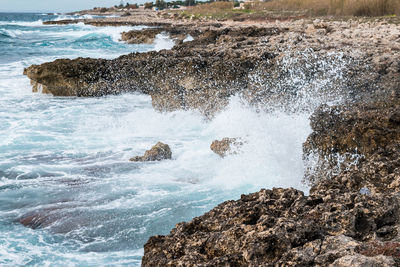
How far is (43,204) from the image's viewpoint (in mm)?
4941

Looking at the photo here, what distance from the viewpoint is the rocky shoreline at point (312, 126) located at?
95.4 inches

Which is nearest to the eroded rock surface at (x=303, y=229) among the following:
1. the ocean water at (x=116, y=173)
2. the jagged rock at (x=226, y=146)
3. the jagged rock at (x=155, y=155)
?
the ocean water at (x=116, y=173)

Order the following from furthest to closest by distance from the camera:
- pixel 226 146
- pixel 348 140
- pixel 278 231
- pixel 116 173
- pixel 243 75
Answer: pixel 243 75 < pixel 226 146 < pixel 116 173 < pixel 348 140 < pixel 278 231

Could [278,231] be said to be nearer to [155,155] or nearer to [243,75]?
[155,155]

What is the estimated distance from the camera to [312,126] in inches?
202

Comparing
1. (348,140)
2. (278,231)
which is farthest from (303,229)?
(348,140)

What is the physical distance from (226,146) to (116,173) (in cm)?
169

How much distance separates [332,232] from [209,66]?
6610 mm

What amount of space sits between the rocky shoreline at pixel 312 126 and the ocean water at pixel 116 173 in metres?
0.55

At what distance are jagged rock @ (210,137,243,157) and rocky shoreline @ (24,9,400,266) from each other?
1.40 metres

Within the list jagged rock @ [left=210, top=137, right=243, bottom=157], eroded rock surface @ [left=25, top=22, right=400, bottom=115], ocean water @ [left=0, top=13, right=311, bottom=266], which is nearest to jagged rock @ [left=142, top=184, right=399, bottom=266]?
ocean water @ [left=0, top=13, right=311, bottom=266]

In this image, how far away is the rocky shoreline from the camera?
242 centimetres

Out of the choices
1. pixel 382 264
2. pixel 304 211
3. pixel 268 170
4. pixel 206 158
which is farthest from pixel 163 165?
pixel 382 264

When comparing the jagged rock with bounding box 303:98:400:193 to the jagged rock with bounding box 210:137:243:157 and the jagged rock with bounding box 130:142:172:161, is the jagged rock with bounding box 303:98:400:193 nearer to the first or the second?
the jagged rock with bounding box 210:137:243:157
